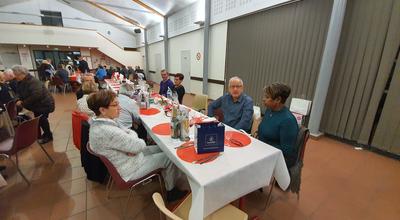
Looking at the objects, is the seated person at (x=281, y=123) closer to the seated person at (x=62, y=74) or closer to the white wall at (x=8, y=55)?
the seated person at (x=62, y=74)

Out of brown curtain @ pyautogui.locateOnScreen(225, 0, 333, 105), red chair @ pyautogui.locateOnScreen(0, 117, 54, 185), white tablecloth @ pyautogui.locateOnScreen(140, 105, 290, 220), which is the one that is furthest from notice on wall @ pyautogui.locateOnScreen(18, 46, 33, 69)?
white tablecloth @ pyautogui.locateOnScreen(140, 105, 290, 220)

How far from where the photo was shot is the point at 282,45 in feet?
13.1

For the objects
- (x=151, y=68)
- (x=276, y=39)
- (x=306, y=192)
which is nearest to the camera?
(x=306, y=192)

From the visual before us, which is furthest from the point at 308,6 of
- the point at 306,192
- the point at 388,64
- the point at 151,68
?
the point at 151,68

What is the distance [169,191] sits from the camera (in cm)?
184

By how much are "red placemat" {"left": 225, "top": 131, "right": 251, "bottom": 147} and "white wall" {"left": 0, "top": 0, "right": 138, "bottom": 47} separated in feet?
44.3

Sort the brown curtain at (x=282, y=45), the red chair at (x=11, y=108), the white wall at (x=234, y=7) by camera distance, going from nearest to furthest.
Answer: the red chair at (x=11, y=108) → the brown curtain at (x=282, y=45) → the white wall at (x=234, y=7)

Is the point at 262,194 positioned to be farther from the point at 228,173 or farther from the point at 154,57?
the point at 154,57

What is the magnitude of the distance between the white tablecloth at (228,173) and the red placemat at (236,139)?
0.18 ft

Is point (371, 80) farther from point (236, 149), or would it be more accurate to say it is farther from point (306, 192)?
point (236, 149)

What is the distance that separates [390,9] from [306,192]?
287 cm

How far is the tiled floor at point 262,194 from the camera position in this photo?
1.77 metres

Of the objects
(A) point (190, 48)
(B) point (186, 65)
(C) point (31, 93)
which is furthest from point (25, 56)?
(C) point (31, 93)

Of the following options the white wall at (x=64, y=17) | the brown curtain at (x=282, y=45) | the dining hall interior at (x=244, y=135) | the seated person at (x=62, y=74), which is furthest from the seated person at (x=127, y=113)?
the white wall at (x=64, y=17)
